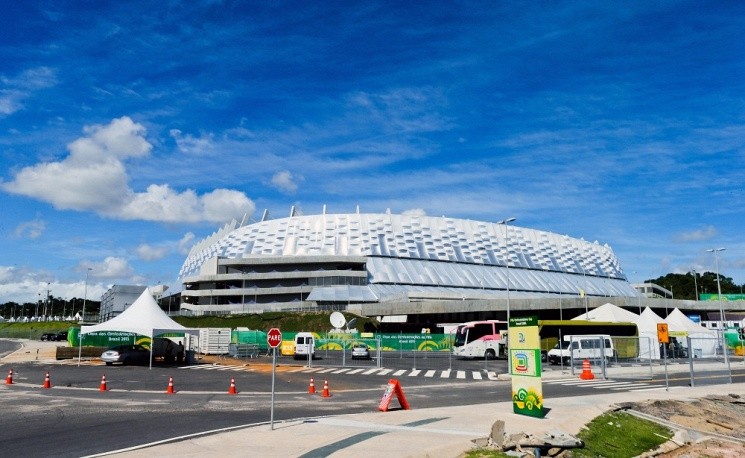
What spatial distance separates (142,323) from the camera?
39125mm

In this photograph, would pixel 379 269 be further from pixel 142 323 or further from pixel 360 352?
pixel 142 323

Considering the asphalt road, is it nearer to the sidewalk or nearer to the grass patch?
the sidewalk

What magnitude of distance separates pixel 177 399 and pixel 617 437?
1488 centimetres

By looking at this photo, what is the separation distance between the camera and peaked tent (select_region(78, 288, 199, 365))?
126 feet

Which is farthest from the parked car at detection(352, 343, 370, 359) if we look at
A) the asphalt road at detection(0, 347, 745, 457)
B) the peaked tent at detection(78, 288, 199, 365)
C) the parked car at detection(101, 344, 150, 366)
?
the parked car at detection(101, 344, 150, 366)

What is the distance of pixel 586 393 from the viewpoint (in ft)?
81.9

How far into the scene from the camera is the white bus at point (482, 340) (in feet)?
168

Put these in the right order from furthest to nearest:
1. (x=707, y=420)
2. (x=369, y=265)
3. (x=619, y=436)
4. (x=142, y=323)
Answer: (x=369, y=265), (x=142, y=323), (x=707, y=420), (x=619, y=436)

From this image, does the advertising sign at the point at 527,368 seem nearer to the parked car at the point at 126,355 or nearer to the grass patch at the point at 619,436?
the grass patch at the point at 619,436

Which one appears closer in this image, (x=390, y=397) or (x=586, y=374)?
(x=390, y=397)

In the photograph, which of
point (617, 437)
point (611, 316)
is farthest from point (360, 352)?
point (617, 437)

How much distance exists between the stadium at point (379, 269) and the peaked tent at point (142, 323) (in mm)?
57175

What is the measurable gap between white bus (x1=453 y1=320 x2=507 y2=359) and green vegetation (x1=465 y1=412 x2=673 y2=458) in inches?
1283

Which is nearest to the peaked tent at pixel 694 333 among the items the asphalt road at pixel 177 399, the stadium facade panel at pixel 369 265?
the asphalt road at pixel 177 399
